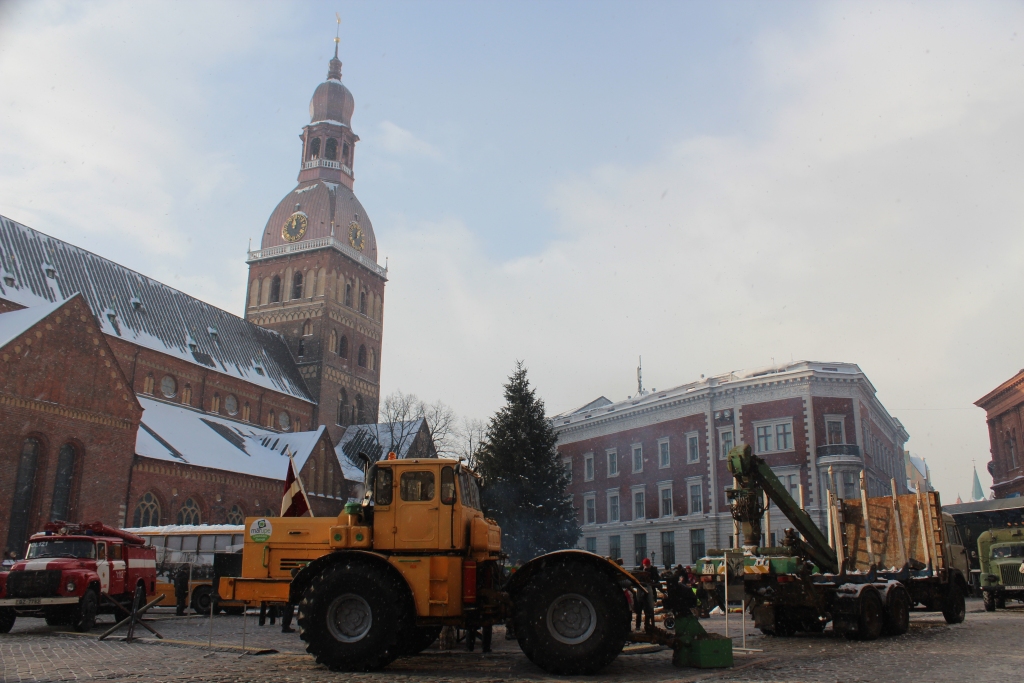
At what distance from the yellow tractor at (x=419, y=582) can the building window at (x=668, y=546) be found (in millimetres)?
34868

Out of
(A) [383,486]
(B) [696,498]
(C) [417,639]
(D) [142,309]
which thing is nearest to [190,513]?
(D) [142,309]

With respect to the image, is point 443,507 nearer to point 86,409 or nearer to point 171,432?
point 86,409

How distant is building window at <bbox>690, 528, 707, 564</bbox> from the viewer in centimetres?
4306

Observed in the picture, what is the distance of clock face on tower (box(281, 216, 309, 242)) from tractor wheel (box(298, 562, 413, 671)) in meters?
53.5

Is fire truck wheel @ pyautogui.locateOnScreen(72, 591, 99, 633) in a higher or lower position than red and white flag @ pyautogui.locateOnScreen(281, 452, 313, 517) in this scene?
lower

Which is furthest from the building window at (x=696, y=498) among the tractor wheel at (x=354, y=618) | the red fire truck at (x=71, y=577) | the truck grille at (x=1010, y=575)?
the tractor wheel at (x=354, y=618)

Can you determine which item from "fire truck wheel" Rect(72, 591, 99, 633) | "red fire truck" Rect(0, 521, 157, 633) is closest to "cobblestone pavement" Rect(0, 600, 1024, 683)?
"red fire truck" Rect(0, 521, 157, 633)

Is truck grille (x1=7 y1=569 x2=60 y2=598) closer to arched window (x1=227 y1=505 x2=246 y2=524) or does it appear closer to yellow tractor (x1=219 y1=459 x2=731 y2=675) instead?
yellow tractor (x1=219 y1=459 x2=731 y2=675)

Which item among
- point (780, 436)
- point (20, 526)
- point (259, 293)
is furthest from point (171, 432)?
point (780, 436)

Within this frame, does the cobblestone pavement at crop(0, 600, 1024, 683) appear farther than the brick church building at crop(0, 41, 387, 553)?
No

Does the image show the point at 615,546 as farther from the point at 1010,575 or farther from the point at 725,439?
the point at 1010,575

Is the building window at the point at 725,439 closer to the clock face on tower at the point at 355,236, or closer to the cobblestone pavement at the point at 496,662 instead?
the cobblestone pavement at the point at 496,662

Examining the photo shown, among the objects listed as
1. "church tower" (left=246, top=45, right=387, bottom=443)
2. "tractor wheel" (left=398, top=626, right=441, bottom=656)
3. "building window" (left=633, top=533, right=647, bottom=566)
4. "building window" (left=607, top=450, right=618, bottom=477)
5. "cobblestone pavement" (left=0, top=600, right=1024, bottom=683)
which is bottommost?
"cobblestone pavement" (left=0, top=600, right=1024, bottom=683)

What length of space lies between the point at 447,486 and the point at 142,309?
136 feet
